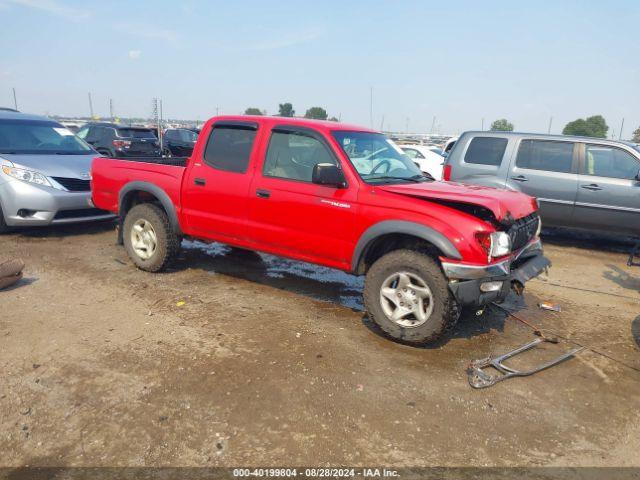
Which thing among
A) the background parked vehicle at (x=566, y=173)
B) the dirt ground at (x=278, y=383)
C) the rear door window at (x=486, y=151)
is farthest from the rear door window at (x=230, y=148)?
the rear door window at (x=486, y=151)

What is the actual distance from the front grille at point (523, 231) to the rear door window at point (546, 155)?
360 centimetres

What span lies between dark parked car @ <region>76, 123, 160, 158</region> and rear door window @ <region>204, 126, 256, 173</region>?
969 cm

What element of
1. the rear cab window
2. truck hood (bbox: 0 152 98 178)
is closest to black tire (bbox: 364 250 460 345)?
the rear cab window

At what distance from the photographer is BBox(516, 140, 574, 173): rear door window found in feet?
25.0

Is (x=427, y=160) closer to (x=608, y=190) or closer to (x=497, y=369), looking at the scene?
(x=608, y=190)

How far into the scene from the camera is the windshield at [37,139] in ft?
24.2

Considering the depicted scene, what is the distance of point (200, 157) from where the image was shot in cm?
518

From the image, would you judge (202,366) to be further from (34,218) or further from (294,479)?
(34,218)

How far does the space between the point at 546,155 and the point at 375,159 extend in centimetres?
446

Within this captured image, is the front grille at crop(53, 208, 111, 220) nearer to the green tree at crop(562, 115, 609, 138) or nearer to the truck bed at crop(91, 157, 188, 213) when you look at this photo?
the truck bed at crop(91, 157, 188, 213)

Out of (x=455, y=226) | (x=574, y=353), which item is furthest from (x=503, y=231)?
(x=574, y=353)

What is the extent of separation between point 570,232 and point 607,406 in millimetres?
6930

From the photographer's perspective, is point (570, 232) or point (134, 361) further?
point (570, 232)

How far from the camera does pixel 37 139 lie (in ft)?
25.4
